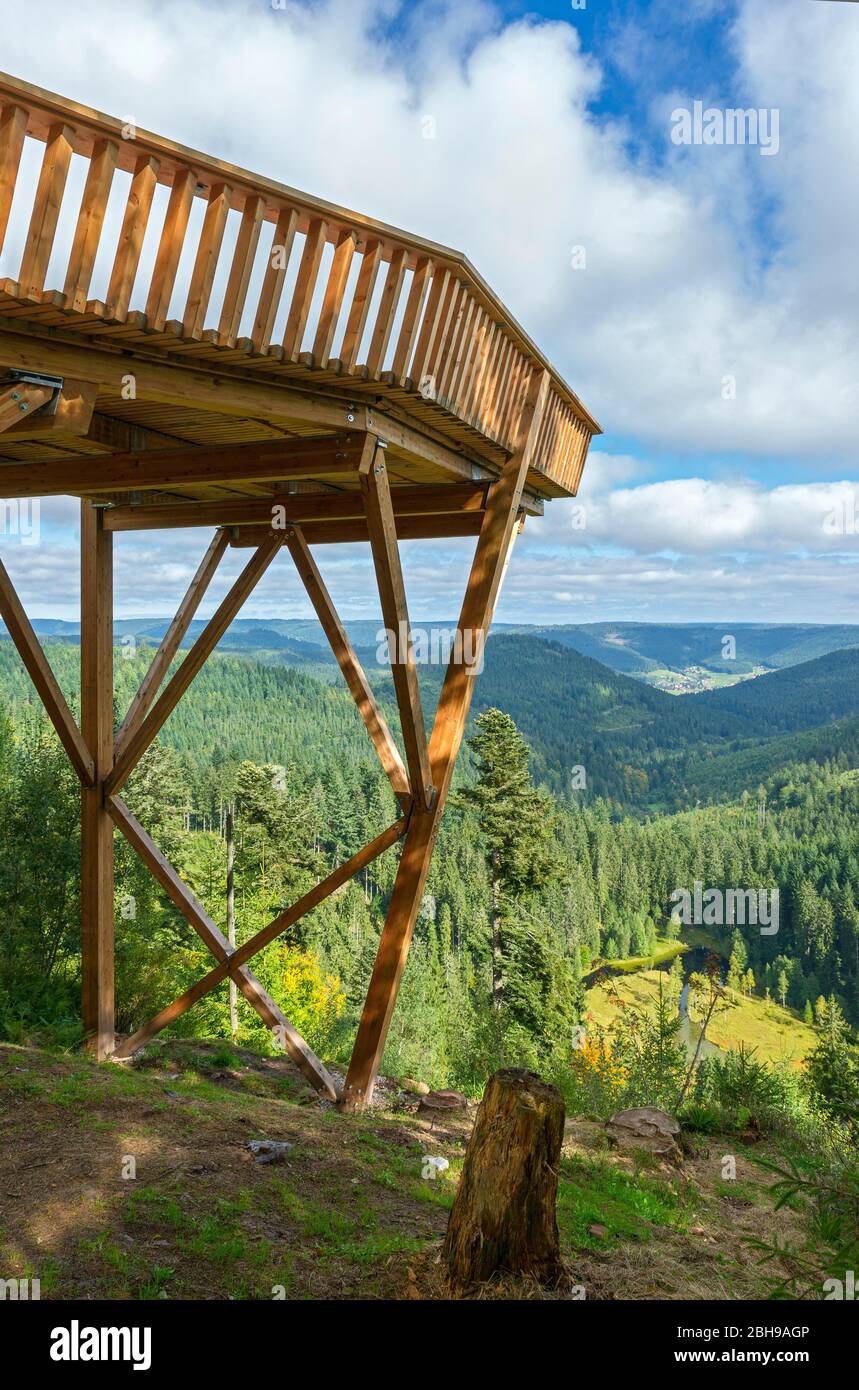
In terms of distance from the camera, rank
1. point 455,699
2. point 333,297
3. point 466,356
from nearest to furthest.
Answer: point 333,297 < point 466,356 < point 455,699

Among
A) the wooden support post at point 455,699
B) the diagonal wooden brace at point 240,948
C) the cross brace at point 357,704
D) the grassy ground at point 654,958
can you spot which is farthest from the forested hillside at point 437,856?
the wooden support post at point 455,699

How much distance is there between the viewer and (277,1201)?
454 centimetres

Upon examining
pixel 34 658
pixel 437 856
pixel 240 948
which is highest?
pixel 34 658

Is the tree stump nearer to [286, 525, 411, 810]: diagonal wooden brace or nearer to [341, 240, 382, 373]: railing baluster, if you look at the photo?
[341, 240, 382, 373]: railing baluster

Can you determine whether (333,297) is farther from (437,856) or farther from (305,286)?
(437,856)

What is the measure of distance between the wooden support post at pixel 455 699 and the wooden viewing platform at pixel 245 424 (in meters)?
0.02

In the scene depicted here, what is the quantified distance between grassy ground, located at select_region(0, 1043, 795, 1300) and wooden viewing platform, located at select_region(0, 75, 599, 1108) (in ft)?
3.77

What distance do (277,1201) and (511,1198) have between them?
169cm

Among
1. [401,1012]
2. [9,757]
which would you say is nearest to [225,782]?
[401,1012]

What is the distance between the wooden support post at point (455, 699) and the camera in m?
6.70

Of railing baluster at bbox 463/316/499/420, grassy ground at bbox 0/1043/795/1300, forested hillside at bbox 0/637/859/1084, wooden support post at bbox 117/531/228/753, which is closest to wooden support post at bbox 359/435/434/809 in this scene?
railing baluster at bbox 463/316/499/420

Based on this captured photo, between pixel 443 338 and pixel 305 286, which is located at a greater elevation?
pixel 443 338

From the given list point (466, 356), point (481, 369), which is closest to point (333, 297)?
point (466, 356)

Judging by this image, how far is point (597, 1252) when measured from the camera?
4398 millimetres
